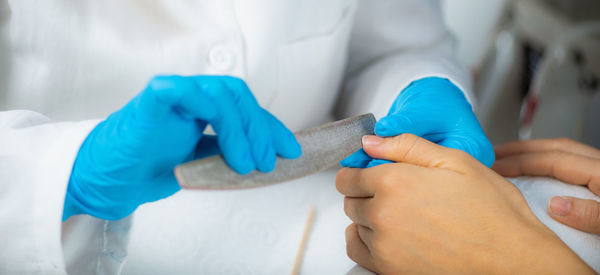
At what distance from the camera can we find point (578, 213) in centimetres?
46

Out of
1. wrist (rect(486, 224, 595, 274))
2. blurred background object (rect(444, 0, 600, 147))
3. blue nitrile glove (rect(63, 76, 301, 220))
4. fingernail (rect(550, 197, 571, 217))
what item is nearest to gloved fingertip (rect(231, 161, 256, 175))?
blue nitrile glove (rect(63, 76, 301, 220))

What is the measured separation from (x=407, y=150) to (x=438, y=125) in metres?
0.10

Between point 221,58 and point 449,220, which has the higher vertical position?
point 221,58

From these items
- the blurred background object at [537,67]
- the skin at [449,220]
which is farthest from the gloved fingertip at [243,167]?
the blurred background object at [537,67]

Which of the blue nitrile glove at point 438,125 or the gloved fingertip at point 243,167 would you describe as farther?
the blue nitrile glove at point 438,125

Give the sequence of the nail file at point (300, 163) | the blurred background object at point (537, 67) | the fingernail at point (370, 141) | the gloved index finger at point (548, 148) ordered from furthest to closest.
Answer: the blurred background object at point (537, 67)
the gloved index finger at point (548, 148)
the fingernail at point (370, 141)
the nail file at point (300, 163)

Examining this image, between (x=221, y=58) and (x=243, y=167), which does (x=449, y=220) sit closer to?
(x=243, y=167)

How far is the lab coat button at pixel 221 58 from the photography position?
0.51 m

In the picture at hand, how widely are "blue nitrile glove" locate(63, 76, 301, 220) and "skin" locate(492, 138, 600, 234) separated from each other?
0.33m

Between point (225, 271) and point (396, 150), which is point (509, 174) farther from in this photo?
point (225, 271)

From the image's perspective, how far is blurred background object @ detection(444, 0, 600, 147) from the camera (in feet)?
3.50

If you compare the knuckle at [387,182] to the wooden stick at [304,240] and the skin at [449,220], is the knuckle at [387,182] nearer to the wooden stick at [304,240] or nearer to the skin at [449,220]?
the skin at [449,220]

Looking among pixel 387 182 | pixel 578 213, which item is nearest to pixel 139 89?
pixel 387 182

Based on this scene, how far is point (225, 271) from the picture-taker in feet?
1.58
